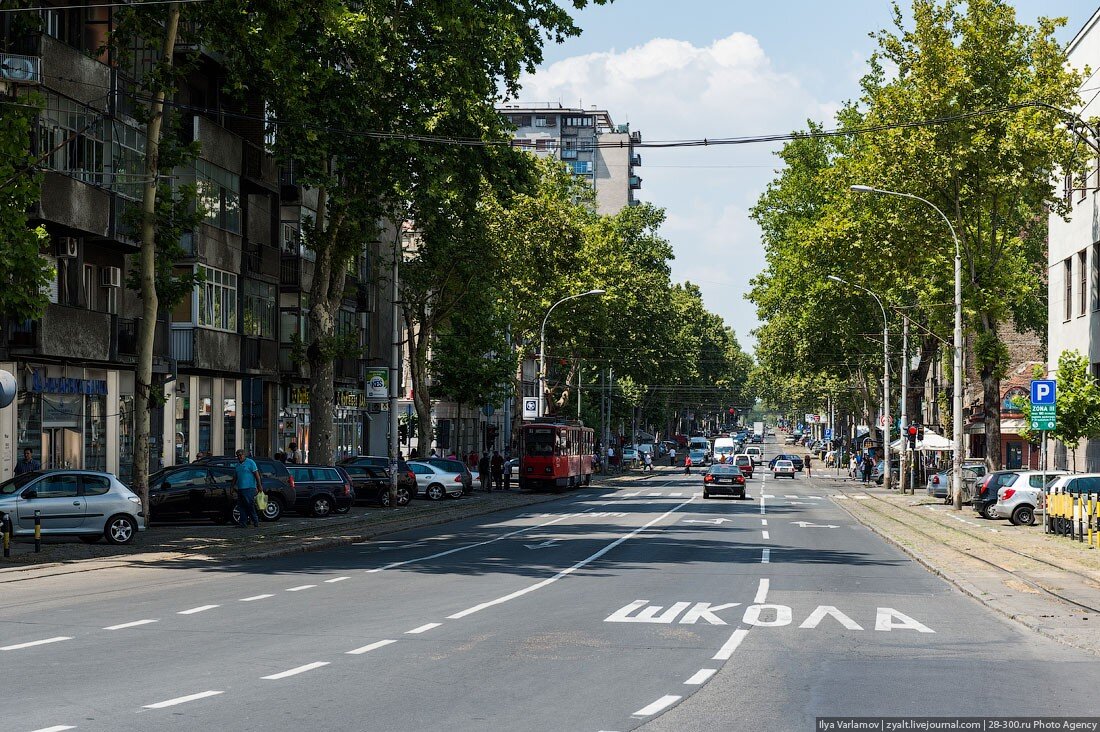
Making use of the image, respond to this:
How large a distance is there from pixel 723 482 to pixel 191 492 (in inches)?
1125

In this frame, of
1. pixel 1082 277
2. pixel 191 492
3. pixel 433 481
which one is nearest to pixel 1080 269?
pixel 1082 277

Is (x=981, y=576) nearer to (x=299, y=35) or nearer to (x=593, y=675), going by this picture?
(x=593, y=675)

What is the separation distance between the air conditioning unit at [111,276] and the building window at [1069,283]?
33.3 metres

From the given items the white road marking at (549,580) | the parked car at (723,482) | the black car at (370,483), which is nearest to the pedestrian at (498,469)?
the parked car at (723,482)

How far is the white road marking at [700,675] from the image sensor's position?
11336 mm

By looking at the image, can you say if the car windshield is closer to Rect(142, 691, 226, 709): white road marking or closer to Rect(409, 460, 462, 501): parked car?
Rect(142, 691, 226, 709): white road marking

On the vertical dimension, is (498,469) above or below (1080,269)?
below

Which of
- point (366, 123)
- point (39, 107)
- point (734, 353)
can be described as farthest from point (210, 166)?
point (734, 353)

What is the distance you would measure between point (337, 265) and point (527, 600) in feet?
81.8

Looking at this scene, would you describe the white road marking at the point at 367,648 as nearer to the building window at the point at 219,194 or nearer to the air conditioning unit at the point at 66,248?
the air conditioning unit at the point at 66,248

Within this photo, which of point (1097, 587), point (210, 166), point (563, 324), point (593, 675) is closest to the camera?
point (593, 675)

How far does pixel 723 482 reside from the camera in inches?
2259

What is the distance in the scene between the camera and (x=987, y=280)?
162 feet

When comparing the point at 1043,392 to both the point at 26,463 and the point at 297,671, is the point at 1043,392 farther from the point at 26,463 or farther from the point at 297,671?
the point at 26,463
